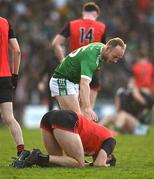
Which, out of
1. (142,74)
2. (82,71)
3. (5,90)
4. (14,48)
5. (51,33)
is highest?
(14,48)

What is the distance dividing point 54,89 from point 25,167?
1866 mm

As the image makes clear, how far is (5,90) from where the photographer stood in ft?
29.9

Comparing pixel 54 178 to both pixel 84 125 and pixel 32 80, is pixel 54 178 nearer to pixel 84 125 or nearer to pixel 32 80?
pixel 84 125

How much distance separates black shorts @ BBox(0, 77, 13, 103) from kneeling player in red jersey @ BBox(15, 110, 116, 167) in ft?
1.99

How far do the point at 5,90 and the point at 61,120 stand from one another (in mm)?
971

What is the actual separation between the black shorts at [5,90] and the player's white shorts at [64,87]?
1.08 metres

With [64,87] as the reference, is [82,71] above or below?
above

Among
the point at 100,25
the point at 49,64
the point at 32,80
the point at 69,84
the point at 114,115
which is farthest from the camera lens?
the point at 32,80

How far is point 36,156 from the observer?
28.1 feet

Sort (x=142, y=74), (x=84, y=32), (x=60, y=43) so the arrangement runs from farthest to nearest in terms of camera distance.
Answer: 1. (x=142, y=74)
2. (x=60, y=43)
3. (x=84, y=32)

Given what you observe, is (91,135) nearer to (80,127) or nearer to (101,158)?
(80,127)

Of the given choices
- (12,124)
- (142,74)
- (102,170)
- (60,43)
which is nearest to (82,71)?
(12,124)

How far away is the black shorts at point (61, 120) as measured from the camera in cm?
856

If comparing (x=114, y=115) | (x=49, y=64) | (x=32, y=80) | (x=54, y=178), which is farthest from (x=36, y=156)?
(x=32, y=80)
